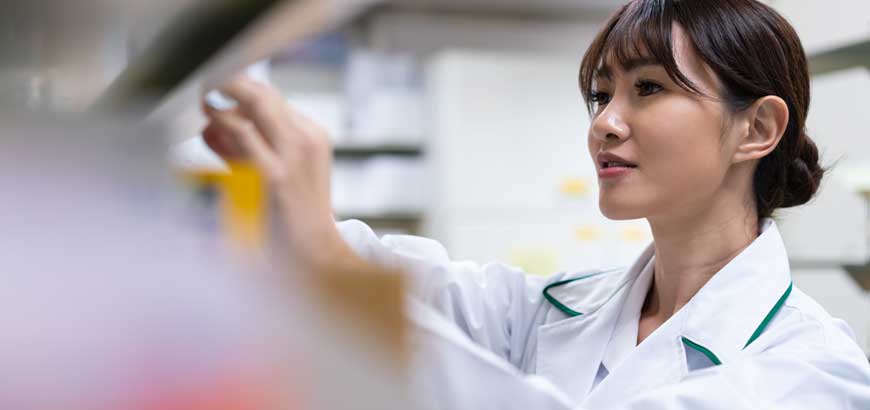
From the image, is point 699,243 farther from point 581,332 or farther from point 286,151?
point 286,151

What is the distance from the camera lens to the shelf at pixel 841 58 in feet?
6.18

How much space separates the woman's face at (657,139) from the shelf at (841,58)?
91 centimetres

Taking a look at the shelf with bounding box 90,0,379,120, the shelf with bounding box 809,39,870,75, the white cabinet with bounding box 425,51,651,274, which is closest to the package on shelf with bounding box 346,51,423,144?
the white cabinet with bounding box 425,51,651,274

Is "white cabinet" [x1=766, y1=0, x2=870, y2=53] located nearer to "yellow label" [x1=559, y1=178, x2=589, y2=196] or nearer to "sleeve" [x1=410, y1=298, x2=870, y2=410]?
"sleeve" [x1=410, y1=298, x2=870, y2=410]

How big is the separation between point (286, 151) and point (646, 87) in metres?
0.77

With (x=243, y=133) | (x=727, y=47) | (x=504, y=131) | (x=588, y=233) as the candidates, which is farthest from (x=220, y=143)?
(x=588, y=233)

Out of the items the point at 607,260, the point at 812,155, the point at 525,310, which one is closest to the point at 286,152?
the point at 525,310

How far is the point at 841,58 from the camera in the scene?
1971mm

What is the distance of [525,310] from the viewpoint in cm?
133

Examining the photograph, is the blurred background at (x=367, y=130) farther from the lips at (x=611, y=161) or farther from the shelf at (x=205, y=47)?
the lips at (x=611, y=161)

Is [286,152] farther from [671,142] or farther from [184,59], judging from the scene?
[671,142]

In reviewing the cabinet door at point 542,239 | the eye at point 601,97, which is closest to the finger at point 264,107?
the eye at point 601,97

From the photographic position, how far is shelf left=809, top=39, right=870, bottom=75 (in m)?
1.88

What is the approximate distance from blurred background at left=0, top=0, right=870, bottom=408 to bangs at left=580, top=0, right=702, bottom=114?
0.44 metres
